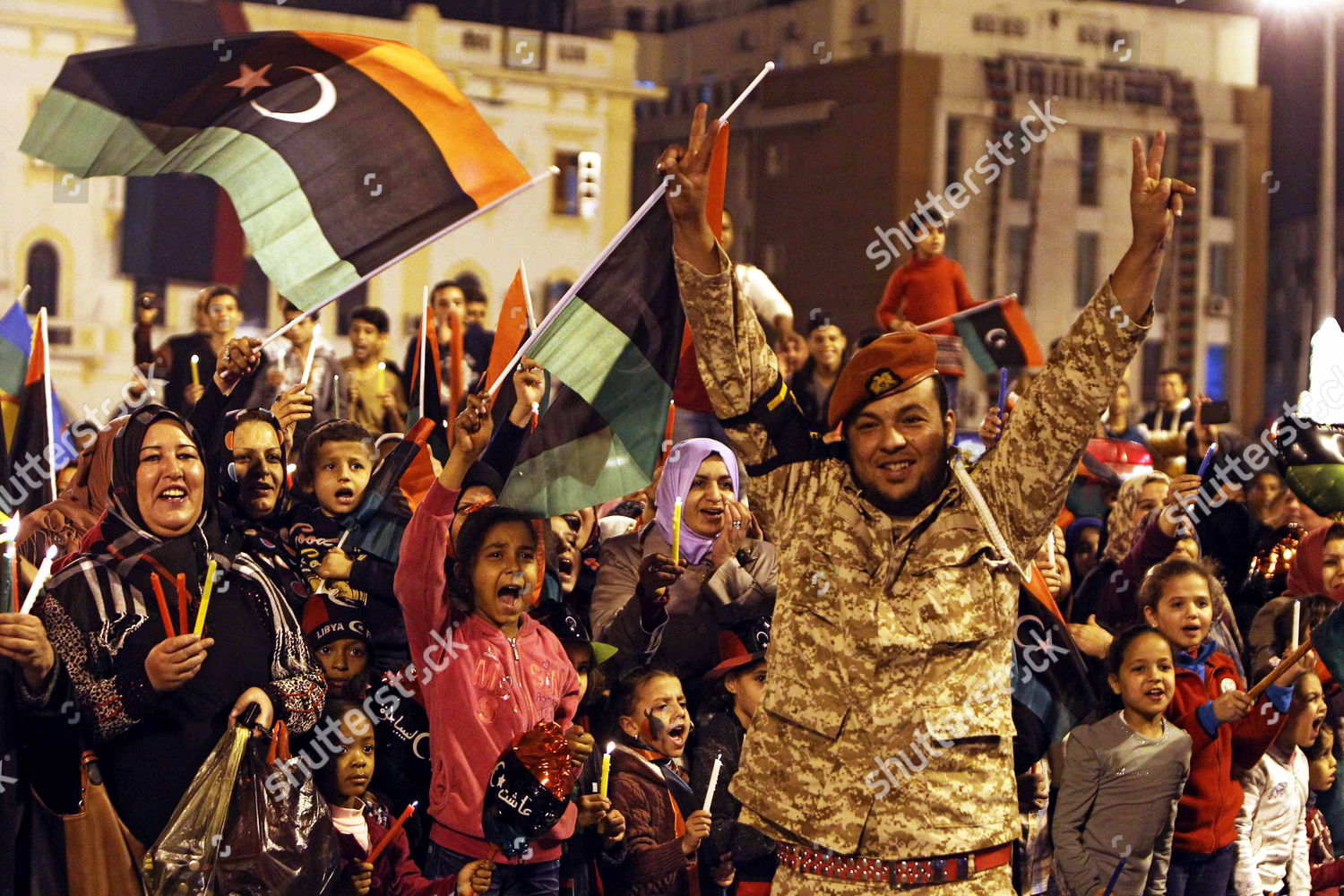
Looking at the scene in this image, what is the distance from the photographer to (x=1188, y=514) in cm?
757

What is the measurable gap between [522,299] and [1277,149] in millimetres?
33432

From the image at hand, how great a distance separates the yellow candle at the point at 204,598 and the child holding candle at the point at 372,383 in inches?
172

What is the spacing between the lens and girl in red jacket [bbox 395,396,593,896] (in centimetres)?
525

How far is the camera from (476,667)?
5375mm

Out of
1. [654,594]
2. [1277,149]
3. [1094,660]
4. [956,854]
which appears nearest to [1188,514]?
[1094,660]

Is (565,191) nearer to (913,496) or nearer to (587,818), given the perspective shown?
(587,818)

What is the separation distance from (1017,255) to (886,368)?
33.3 metres

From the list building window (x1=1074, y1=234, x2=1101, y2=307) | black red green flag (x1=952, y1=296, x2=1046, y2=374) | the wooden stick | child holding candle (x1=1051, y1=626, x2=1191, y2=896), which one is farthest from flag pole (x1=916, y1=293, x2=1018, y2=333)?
building window (x1=1074, y1=234, x2=1101, y2=307)

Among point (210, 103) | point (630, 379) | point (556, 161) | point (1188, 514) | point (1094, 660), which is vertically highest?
point (556, 161)

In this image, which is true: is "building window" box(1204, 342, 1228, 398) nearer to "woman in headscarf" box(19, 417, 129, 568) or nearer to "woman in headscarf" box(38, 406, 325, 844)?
"woman in headscarf" box(19, 417, 129, 568)

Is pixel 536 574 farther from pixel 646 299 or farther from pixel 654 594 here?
pixel 646 299

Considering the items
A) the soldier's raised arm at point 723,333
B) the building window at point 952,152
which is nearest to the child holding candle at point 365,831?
the soldier's raised arm at point 723,333

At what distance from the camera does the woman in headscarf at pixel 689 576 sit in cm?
591

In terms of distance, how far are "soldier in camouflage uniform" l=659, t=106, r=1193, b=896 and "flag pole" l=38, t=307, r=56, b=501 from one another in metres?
2.36
